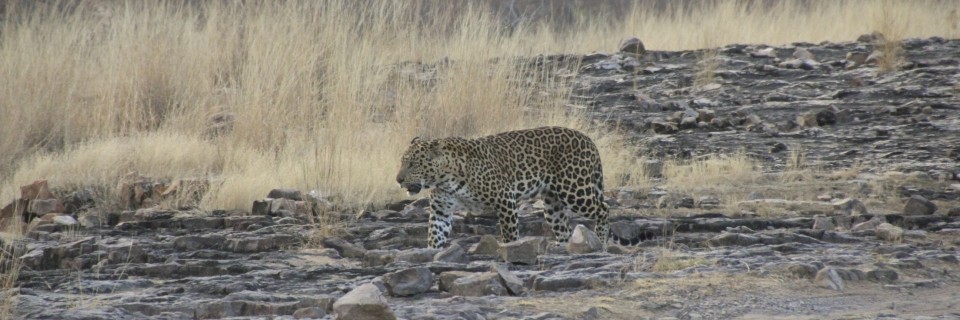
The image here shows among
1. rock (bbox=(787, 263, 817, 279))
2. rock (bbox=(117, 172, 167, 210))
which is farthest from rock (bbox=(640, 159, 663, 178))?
rock (bbox=(787, 263, 817, 279))

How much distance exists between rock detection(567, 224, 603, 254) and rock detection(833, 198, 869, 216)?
2.63m

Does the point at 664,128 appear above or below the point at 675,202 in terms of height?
above

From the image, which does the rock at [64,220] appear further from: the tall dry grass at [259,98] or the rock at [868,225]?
the rock at [868,225]

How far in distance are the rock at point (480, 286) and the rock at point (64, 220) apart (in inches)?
190

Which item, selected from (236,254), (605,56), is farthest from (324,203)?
(605,56)

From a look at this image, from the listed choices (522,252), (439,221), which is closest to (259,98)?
(439,221)

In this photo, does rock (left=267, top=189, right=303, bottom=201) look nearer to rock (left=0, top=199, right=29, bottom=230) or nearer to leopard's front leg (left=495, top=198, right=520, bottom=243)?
rock (left=0, top=199, right=29, bottom=230)

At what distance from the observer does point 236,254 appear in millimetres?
9031

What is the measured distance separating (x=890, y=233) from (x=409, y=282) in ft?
11.5

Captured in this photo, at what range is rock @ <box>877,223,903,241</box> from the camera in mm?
8914

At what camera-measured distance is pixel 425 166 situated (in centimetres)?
993

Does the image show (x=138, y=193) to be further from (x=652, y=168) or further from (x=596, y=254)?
(x=596, y=254)

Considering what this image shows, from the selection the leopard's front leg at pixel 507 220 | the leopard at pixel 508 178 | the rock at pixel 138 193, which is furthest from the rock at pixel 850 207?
the rock at pixel 138 193

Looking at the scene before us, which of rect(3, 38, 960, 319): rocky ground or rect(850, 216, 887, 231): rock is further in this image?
rect(850, 216, 887, 231): rock
